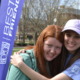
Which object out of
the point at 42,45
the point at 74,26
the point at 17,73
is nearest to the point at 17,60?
the point at 17,73

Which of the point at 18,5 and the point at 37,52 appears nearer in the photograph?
the point at 18,5

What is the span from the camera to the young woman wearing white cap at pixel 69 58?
264 cm

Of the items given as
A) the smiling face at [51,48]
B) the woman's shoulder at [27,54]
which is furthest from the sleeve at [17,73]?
the smiling face at [51,48]

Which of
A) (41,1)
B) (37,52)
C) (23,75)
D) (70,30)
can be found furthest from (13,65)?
(41,1)

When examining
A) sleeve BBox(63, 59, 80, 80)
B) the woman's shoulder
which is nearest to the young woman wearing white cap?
sleeve BBox(63, 59, 80, 80)

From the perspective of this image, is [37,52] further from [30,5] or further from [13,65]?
[30,5]

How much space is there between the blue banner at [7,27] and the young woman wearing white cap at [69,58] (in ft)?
0.38

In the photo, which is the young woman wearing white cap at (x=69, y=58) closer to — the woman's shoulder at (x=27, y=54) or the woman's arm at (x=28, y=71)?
the woman's arm at (x=28, y=71)

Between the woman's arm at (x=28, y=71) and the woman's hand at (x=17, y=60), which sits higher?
the woman's hand at (x=17, y=60)

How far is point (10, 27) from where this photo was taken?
2.63m

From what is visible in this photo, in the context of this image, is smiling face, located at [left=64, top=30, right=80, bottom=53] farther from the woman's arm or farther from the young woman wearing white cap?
the woman's arm

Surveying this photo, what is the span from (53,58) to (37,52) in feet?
0.73

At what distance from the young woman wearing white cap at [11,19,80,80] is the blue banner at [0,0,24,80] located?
0.38ft

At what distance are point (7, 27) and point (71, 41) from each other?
749mm
